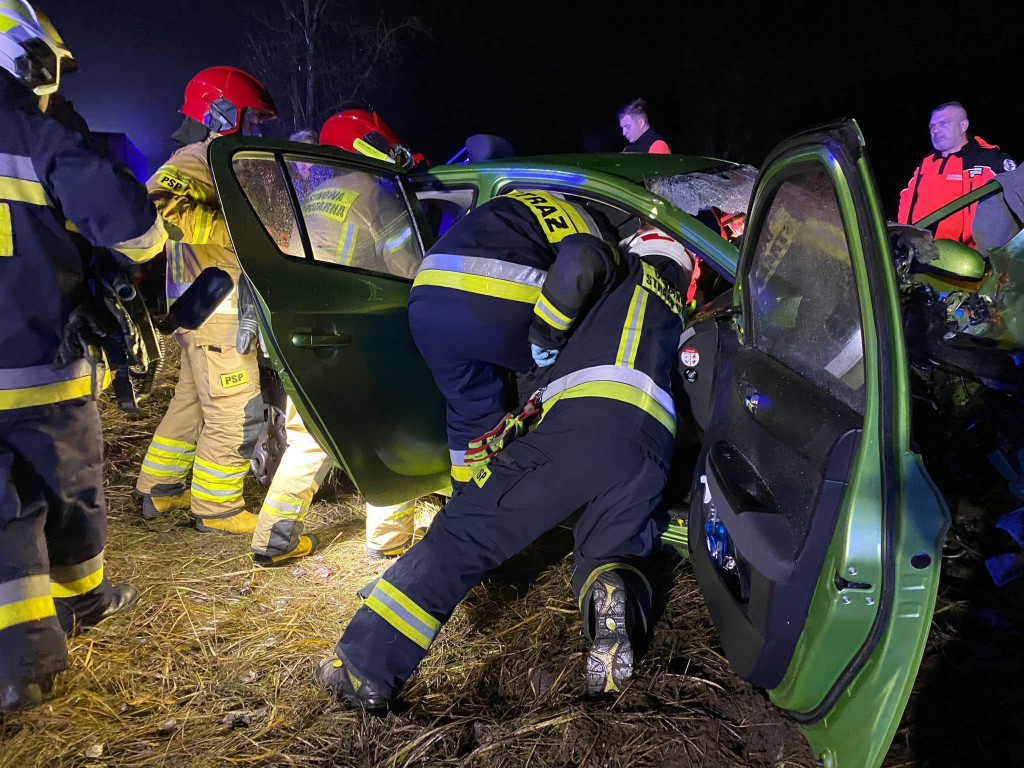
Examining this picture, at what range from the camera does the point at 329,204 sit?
8.73 feet

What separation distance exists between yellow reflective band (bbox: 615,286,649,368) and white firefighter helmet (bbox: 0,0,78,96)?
205cm

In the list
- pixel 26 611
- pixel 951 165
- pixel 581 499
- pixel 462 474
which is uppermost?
pixel 951 165

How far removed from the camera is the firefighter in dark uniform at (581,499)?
1.99 m

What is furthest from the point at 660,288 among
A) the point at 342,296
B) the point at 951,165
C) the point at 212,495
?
the point at 951,165

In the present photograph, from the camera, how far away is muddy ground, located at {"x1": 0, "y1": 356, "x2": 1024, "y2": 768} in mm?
1800

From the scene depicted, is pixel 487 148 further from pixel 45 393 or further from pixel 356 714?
pixel 356 714

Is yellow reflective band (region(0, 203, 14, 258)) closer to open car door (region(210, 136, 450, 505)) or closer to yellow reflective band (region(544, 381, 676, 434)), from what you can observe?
open car door (region(210, 136, 450, 505))

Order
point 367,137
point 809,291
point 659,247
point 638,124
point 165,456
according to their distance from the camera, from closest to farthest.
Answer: point 809,291, point 659,247, point 165,456, point 367,137, point 638,124

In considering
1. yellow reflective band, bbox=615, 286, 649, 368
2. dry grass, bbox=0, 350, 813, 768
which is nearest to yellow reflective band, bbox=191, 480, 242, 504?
dry grass, bbox=0, 350, 813, 768

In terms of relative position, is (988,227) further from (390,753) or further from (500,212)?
(390,753)

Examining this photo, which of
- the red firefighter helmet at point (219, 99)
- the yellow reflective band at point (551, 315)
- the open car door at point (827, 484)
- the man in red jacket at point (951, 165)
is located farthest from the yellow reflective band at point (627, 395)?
the man in red jacket at point (951, 165)

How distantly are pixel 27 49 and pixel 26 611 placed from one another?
1.77 m

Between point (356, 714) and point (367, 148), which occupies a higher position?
point (367, 148)

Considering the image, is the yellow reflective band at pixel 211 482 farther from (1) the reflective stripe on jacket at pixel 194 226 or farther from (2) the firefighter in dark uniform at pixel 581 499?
(2) the firefighter in dark uniform at pixel 581 499
